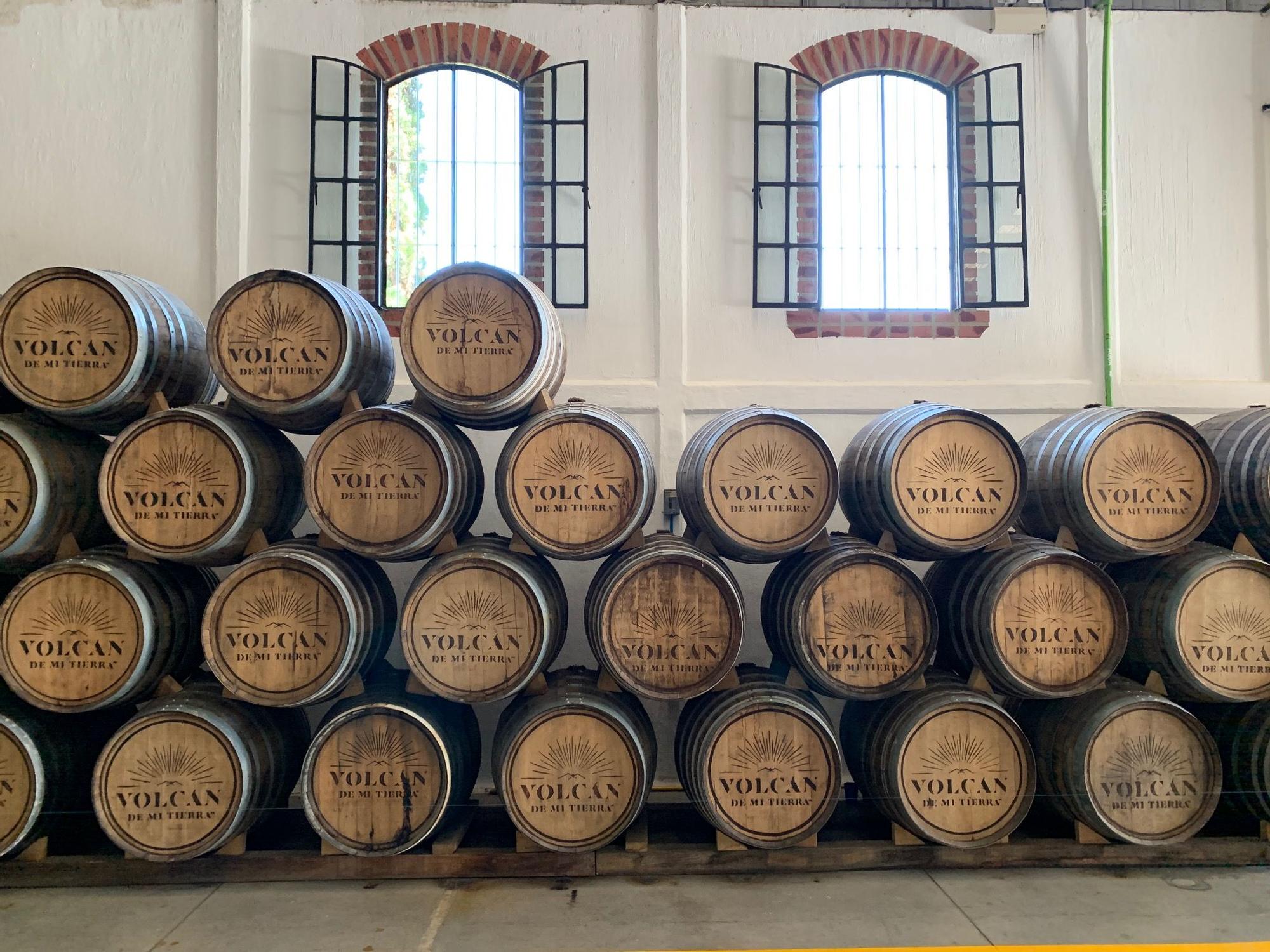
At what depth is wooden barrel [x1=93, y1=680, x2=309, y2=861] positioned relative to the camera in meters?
3.05

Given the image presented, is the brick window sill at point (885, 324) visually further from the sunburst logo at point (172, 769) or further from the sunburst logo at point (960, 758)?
the sunburst logo at point (172, 769)

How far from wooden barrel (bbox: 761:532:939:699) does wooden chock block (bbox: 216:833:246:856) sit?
2176 mm

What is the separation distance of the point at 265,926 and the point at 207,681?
3.22 ft

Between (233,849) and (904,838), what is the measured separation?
252 cm

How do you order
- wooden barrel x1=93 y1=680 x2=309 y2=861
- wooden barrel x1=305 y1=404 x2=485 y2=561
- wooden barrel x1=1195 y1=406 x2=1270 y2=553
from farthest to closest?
wooden barrel x1=1195 y1=406 x2=1270 y2=553
wooden barrel x1=305 y1=404 x2=485 y2=561
wooden barrel x1=93 y1=680 x2=309 y2=861

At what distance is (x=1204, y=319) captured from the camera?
473 centimetres

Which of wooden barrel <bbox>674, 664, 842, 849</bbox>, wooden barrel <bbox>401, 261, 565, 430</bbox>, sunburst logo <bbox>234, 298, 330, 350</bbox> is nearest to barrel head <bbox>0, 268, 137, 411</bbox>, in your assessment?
sunburst logo <bbox>234, 298, 330, 350</bbox>

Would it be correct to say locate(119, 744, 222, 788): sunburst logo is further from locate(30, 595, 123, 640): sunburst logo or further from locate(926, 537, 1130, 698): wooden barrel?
locate(926, 537, 1130, 698): wooden barrel

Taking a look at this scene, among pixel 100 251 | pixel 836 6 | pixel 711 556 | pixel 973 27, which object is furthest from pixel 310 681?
pixel 973 27

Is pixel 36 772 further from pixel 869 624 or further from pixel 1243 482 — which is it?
pixel 1243 482

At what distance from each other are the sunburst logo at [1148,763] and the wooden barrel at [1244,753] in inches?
8.7

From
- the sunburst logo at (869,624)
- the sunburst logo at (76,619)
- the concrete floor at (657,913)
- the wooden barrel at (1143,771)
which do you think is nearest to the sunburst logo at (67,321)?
the sunburst logo at (76,619)

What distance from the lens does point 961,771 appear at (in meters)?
3.18

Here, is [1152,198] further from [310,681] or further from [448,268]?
[310,681]
